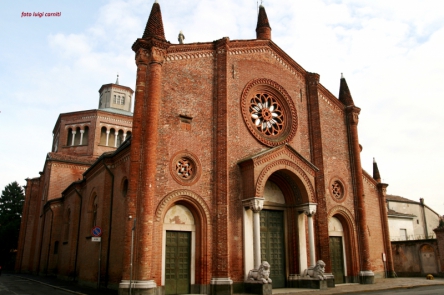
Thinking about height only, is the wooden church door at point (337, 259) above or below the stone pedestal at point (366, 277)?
above

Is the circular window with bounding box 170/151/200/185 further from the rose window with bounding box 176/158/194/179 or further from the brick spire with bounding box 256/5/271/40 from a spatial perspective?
the brick spire with bounding box 256/5/271/40

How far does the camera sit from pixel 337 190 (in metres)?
22.9

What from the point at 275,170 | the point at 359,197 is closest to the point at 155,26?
the point at 275,170

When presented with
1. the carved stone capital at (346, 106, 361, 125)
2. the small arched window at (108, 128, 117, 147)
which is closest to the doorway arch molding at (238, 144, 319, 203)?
the carved stone capital at (346, 106, 361, 125)

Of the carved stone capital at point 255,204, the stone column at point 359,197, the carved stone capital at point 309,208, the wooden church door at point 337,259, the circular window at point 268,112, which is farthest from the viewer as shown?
the stone column at point 359,197

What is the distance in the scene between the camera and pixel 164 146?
16.6 m

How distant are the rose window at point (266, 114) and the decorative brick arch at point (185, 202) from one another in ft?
19.6

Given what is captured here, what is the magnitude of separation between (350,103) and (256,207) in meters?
11.9

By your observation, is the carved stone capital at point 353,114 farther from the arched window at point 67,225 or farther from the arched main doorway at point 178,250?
the arched window at point 67,225

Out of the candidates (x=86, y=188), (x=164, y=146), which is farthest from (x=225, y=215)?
(x=86, y=188)

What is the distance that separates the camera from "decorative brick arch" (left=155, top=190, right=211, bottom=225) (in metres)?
15.9

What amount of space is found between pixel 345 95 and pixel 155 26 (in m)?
14.2

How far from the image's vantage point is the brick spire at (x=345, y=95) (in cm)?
2520

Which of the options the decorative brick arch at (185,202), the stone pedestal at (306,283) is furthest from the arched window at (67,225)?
the stone pedestal at (306,283)
